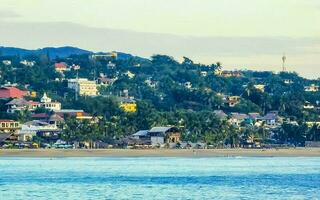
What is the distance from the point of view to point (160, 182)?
6681cm

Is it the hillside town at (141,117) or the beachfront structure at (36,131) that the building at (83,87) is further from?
the beachfront structure at (36,131)

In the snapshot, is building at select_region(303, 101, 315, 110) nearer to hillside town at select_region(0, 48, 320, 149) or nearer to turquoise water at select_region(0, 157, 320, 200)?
hillside town at select_region(0, 48, 320, 149)

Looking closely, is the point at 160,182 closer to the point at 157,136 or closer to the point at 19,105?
the point at 157,136

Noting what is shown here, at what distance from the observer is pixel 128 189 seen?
60000 millimetres

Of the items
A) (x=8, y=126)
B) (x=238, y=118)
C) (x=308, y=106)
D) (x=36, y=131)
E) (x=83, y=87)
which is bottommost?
(x=36, y=131)

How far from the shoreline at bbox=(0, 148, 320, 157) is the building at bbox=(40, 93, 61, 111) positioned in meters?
37.6

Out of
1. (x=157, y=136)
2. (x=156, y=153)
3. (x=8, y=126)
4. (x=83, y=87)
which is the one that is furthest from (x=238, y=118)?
(x=156, y=153)

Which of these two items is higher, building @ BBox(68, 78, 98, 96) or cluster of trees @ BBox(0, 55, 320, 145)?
building @ BBox(68, 78, 98, 96)

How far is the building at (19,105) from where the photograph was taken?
150m

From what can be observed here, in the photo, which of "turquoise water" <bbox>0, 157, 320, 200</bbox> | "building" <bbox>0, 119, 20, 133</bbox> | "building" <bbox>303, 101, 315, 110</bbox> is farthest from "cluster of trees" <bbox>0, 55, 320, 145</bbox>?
"turquoise water" <bbox>0, 157, 320, 200</bbox>

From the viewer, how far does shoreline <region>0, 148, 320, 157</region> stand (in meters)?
112

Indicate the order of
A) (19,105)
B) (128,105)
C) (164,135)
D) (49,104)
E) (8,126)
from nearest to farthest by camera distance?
(164,135) < (8,126) < (19,105) < (49,104) < (128,105)

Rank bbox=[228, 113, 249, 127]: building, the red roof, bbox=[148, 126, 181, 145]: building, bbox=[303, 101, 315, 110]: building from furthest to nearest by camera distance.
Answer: bbox=[303, 101, 315, 110]: building
the red roof
bbox=[228, 113, 249, 127]: building
bbox=[148, 126, 181, 145]: building

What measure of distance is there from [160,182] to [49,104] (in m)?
92.8
